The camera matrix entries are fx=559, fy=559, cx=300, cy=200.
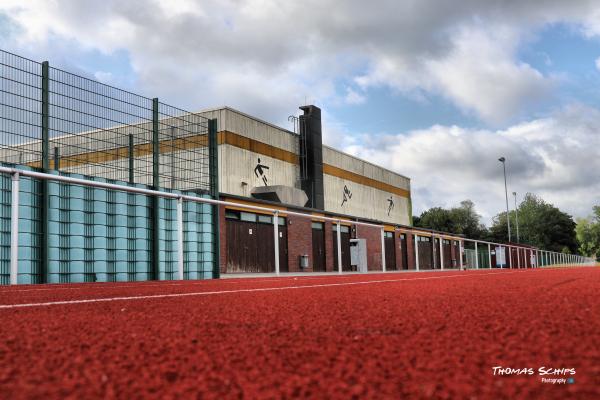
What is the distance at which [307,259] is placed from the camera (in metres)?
22.7

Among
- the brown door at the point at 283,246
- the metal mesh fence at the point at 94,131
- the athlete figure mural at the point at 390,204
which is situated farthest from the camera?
the athlete figure mural at the point at 390,204

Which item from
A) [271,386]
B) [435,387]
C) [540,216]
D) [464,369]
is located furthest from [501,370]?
[540,216]

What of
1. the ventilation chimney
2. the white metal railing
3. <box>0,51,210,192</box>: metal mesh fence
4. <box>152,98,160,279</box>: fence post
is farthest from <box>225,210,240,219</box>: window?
the ventilation chimney

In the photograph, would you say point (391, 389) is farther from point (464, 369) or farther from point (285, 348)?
point (285, 348)

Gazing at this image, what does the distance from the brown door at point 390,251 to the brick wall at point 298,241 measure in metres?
8.14

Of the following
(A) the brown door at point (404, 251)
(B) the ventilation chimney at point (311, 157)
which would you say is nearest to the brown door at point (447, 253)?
(A) the brown door at point (404, 251)

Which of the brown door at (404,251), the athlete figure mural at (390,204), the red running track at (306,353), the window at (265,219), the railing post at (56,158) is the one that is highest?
the athlete figure mural at (390,204)

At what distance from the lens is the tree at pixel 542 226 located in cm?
9319

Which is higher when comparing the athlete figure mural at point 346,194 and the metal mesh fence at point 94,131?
the athlete figure mural at point 346,194

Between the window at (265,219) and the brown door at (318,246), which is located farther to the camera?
the brown door at (318,246)

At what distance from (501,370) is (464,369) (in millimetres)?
79

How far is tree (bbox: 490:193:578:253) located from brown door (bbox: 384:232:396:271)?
65139mm

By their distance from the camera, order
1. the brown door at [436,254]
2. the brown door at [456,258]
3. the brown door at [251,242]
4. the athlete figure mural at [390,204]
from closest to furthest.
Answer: the brown door at [251,242]
the brown door at [436,254]
the brown door at [456,258]
the athlete figure mural at [390,204]

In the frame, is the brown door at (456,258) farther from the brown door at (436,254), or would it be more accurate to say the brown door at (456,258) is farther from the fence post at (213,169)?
the fence post at (213,169)
